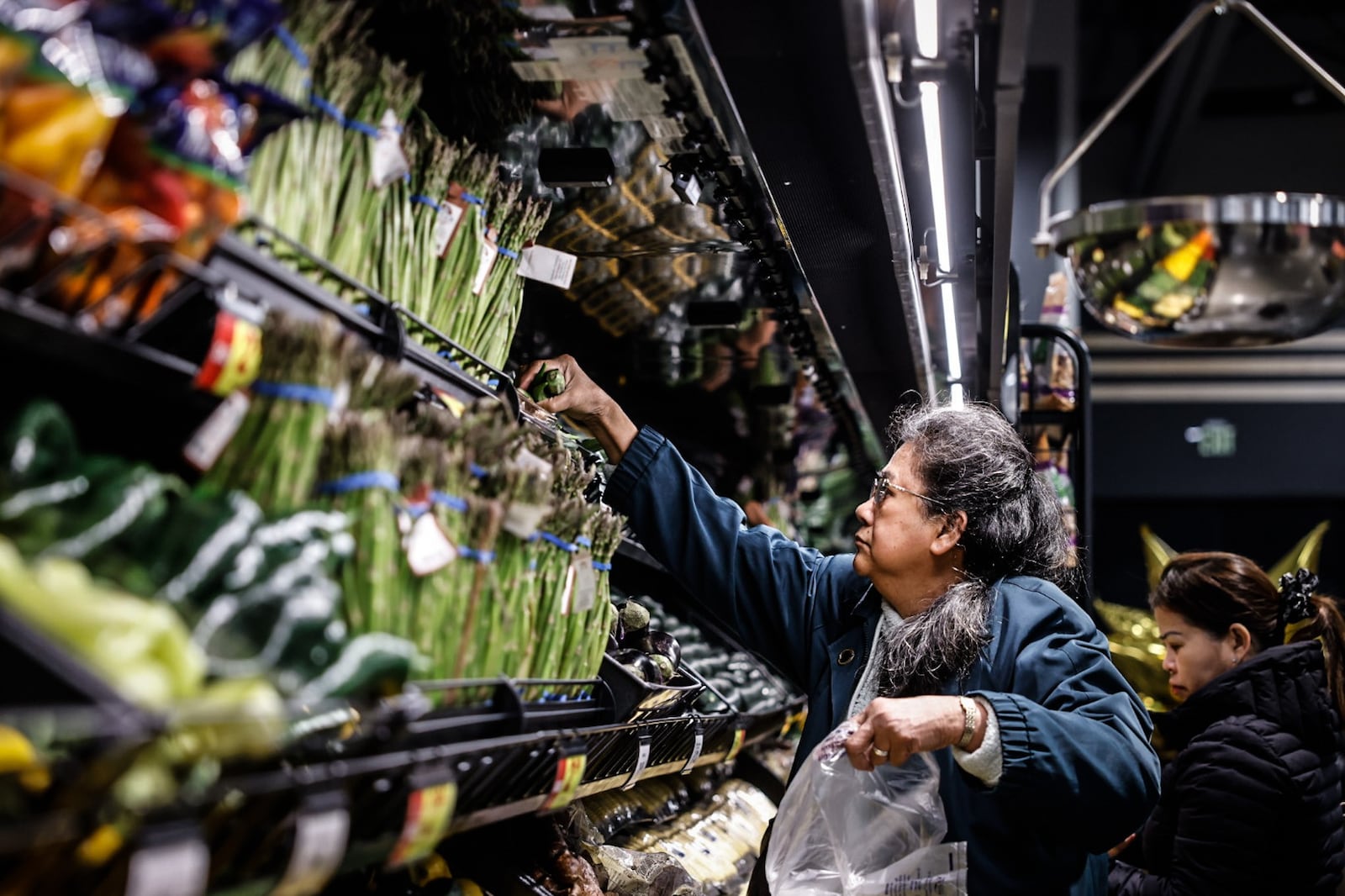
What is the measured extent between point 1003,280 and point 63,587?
7.65 ft

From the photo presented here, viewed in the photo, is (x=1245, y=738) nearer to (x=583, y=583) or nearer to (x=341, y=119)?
(x=583, y=583)

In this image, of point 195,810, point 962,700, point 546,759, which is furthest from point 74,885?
point 962,700

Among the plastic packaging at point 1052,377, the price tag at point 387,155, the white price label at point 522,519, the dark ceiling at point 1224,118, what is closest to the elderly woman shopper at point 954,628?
the white price label at point 522,519

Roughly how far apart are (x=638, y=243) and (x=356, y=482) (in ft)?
4.75

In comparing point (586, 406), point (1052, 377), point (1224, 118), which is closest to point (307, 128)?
point (586, 406)

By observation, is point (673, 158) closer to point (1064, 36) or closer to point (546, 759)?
point (546, 759)

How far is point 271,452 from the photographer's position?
1.31 metres

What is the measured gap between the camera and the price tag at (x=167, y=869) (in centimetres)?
90

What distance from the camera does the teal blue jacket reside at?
2188mm

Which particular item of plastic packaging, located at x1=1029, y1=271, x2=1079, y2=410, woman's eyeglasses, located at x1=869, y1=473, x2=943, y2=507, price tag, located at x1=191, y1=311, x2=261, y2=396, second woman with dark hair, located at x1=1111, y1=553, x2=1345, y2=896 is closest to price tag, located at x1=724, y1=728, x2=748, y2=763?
woman's eyeglasses, located at x1=869, y1=473, x2=943, y2=507

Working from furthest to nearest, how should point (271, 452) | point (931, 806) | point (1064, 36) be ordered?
point (1064, 36)
point (931, 806)
point (271, 452)

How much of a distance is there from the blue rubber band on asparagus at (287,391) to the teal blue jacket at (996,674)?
1337 millimetres

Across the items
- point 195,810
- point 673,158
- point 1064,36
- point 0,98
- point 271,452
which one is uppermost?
point 1064,36

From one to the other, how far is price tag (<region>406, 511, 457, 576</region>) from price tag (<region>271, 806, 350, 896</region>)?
0.38m
